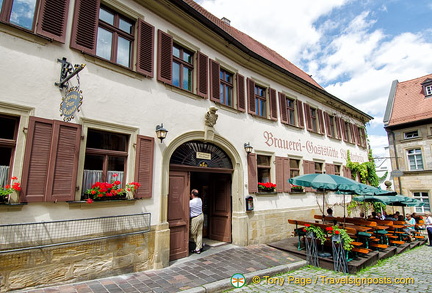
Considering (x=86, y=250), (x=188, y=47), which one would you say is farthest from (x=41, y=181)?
(x=188, y=47)

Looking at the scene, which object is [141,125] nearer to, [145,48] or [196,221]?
[145,48]

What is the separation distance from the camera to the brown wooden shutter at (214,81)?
8047mm

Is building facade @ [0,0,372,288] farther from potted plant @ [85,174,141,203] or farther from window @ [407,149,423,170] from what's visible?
window @ [407,149,423,170]

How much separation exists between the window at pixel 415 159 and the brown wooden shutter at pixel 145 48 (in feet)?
69.3

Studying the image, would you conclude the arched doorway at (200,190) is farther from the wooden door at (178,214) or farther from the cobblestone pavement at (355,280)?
the cobblestone pavement at (355,280)

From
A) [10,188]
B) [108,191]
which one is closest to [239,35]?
[108,191]

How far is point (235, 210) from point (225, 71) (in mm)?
4903

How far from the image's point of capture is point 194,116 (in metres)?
7.35

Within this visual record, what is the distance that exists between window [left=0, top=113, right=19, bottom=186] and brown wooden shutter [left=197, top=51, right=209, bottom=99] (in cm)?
458

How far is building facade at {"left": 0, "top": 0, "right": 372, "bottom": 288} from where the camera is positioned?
14.6 feet

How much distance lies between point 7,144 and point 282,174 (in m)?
8.50

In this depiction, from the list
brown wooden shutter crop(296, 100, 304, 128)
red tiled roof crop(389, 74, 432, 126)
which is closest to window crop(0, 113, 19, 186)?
brown wooden shutter crop(296, 100, 304, 128)

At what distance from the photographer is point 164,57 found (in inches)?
267

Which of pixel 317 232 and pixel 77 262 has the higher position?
pixel 317 232
